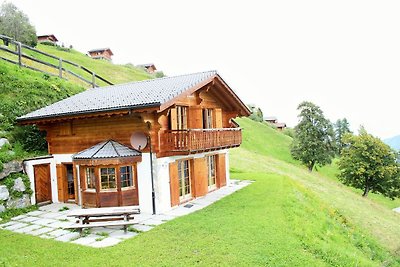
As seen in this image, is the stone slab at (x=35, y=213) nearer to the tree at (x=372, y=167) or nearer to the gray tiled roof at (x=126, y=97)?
the gray tiled roof at (x=126, y=97)

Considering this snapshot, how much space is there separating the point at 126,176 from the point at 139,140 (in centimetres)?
160

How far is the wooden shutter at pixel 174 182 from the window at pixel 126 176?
1615mm

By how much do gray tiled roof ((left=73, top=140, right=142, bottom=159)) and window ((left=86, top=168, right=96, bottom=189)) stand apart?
2.34ft

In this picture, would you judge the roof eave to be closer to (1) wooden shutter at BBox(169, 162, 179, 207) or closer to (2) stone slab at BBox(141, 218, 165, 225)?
(1) wooden shutter at BBox(169, 162, 179, 207)

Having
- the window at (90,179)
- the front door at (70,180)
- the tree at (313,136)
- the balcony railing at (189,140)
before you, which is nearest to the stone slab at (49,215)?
the window at (90,179)

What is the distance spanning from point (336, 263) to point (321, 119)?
106 feet

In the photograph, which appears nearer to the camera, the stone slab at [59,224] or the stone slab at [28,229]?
the stone slab at [28,229]

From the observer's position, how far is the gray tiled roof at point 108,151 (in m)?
14.2

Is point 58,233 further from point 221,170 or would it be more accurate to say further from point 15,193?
point 221,170

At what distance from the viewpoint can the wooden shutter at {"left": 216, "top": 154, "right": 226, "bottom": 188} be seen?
19781mm

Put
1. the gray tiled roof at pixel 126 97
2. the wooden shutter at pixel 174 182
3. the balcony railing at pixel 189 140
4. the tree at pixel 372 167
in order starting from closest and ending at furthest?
the gray tiled roof at pixel 126 97, the balcony railing at pixel 189 140, the wooden shutter at pixel 174 182, the tree at pixel 372 167

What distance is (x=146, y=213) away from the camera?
1463 cm

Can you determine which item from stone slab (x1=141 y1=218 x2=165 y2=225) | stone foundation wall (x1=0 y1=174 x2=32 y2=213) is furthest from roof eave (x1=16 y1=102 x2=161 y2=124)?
stone slab (x1=141 y1=218 x2=165 y2=225)

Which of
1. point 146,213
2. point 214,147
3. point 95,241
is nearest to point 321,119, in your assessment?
point 214,147
